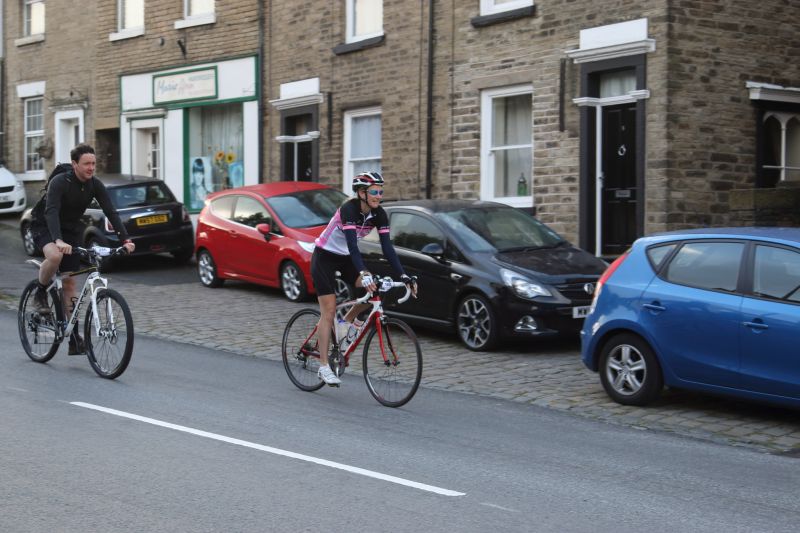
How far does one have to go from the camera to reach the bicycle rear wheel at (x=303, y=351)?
10008 mm

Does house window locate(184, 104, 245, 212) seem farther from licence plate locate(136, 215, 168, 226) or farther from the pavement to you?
the pavement

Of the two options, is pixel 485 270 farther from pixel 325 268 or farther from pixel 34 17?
pixel 34 17

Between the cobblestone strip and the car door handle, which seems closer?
the car door handle

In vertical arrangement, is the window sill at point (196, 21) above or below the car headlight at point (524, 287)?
above

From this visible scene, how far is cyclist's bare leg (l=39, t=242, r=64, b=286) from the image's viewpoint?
1039cm

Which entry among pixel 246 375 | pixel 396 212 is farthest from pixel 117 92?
pixel 246 375

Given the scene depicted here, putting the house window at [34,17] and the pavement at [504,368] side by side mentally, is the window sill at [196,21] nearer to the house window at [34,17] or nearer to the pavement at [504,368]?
the house window at [34,17]

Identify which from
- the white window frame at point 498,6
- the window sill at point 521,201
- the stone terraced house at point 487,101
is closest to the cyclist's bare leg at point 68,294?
the stone terraced house at point 487,101

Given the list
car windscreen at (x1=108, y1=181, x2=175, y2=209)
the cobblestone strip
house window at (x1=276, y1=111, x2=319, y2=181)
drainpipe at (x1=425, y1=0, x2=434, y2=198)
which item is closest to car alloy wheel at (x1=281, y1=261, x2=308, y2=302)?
the cobblestone strip

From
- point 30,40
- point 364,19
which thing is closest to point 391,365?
point 364,19

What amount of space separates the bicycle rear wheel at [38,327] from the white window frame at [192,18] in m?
14.9

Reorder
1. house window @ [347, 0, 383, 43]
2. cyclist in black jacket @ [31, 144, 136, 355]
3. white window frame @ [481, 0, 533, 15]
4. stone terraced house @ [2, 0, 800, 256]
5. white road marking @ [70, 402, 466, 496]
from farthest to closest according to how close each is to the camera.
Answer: house window @ [347, 0, 383, 43], white window frame @ [481, 0, 533, 15], stone terraced house @ [2, 0, 800, 256], cyclist in black jacket @ [31, 144, 136, 355], white road marking @ [70, 402, 466, 496]

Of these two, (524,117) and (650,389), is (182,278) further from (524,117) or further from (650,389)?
(650,389)

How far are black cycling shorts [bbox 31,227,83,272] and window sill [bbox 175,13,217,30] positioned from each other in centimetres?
1507
